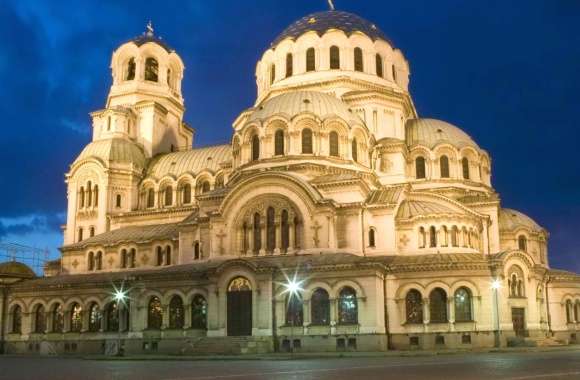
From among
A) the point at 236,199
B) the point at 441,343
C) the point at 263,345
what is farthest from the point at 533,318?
the point at 236,199

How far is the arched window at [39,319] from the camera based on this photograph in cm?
4722

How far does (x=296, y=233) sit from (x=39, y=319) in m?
20.5

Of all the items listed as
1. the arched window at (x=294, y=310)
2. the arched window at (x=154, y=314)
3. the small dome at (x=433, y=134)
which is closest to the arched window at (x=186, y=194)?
the arched window at (x=154, y=314)

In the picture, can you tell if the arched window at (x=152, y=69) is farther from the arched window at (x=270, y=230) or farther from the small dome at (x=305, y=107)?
the arched window at (x=270, y=230)

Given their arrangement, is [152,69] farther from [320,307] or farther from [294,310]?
[320,307]

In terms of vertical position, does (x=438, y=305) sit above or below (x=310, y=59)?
below

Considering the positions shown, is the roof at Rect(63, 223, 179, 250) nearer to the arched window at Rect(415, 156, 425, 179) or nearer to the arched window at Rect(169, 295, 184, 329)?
the arched window at Rect(169, 295, 184, 329)

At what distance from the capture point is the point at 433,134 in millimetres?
52812

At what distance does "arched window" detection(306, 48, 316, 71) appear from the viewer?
55.4 meters

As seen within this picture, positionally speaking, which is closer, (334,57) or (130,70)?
(334,57)

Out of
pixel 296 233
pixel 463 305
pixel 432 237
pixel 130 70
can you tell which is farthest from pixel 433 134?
pixel 130 70

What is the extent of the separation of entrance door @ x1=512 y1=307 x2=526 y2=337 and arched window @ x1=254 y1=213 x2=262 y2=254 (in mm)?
15730

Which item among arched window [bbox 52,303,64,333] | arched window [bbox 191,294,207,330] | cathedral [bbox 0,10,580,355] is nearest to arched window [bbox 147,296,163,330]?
cathedral [bbox 0,10,580,355]

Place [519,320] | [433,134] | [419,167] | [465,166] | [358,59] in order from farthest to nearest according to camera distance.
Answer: [358,59], [433,134], [465,166], [419,167], [519,320]
